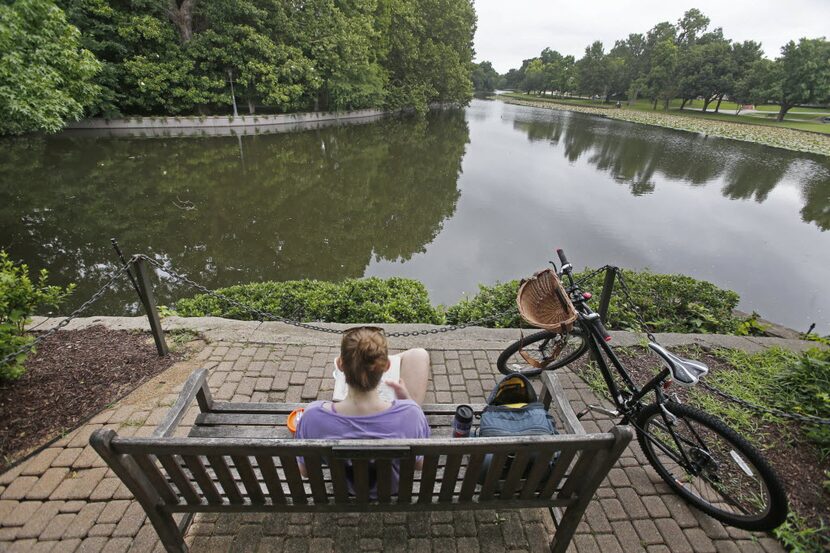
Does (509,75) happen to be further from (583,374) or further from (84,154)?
(583,374)

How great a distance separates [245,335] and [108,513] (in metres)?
2.06

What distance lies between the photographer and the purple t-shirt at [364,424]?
193 centimetres

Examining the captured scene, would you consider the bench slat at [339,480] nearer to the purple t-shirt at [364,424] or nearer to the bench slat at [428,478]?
the purple t-shirt at [364,424]

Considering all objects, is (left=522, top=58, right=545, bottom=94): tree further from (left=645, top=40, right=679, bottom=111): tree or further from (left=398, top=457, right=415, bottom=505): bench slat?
(left=398, top=457, right=415, bottom=505): bench slat

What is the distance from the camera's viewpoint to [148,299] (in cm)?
361

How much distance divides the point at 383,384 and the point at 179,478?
1.15 metres

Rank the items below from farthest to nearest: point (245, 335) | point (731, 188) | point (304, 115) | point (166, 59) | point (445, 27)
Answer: point (445, 27) → point (304, 115) → point (166, 59) → point (731, 188) → point (245, 335)

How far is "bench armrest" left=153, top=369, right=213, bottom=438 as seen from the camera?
207cm

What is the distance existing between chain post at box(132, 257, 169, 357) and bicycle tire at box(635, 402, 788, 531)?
13.9 feet

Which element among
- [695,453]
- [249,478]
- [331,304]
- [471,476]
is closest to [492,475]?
[471,476]

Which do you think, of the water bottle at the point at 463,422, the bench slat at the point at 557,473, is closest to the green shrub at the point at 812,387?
the bench slat at the point at 557,473

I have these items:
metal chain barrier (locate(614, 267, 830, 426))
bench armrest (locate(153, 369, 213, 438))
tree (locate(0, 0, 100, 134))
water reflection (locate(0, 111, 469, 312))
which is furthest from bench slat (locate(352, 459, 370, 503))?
tree (locate(0, 0, 100, 134))

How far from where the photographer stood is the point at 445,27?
41000 mm

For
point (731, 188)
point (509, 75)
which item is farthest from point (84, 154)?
point (509, 75)
